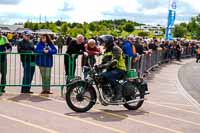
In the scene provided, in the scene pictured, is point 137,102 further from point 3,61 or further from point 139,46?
point 139,46

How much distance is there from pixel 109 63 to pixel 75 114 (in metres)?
1.37

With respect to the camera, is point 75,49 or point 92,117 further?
point 75,49

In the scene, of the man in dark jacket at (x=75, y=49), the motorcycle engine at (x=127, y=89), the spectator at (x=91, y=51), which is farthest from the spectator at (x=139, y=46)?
the motorcycle engine at (x=127, y=89)

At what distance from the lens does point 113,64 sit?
10648 millimetres

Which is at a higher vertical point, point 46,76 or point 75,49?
point 75,49

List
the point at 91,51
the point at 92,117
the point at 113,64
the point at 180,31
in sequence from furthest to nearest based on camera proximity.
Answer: the point at 180,31
the point at 91,51
the point at 113,64
the point at 92,117

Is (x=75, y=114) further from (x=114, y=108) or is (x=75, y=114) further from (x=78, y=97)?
(x=114, y=108)

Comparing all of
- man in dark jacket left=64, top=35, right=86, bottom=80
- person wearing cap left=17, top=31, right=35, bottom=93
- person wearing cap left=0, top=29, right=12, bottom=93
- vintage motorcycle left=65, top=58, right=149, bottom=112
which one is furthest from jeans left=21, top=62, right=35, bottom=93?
vintage motorcycle left=65, top=58, right=149, bottom=112

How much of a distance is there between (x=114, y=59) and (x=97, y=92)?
93 cm

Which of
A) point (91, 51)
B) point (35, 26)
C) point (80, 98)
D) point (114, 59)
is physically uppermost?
point (35, 26)

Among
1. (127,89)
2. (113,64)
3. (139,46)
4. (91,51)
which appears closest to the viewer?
(113,64)

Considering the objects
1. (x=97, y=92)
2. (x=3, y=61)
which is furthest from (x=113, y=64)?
(x=3, y=61)

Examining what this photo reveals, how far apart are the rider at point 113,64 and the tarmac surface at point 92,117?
0.58 metres

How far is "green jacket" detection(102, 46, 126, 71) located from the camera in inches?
419
